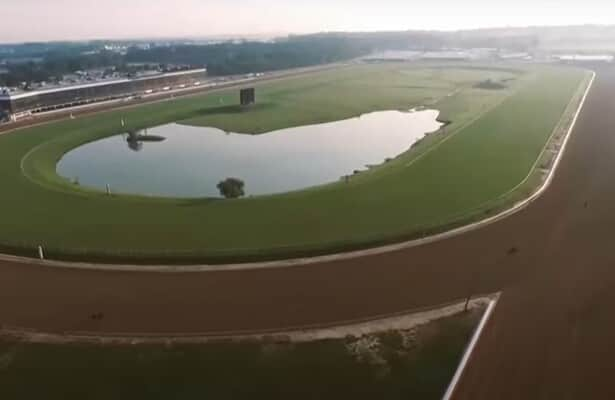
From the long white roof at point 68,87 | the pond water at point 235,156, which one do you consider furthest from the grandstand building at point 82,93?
the pond water at point 235,156

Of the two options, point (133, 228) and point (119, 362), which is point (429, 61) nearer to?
point (133, 228)

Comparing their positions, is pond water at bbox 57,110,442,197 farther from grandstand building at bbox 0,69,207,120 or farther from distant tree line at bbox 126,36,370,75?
distant tree line at bbox 126,36,370,75

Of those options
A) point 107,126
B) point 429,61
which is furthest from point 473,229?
point 429,61

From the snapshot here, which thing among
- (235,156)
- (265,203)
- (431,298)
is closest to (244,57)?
(235,156)

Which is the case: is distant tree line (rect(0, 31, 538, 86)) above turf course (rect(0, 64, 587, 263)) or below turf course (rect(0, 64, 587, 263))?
above

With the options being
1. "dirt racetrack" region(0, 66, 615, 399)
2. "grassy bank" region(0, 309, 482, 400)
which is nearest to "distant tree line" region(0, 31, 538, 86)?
"dirt racetrack" region(0, 66, 615, 399)

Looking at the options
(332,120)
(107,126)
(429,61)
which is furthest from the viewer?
(429,61)

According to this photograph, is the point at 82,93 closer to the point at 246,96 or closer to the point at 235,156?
the point at 246,96
